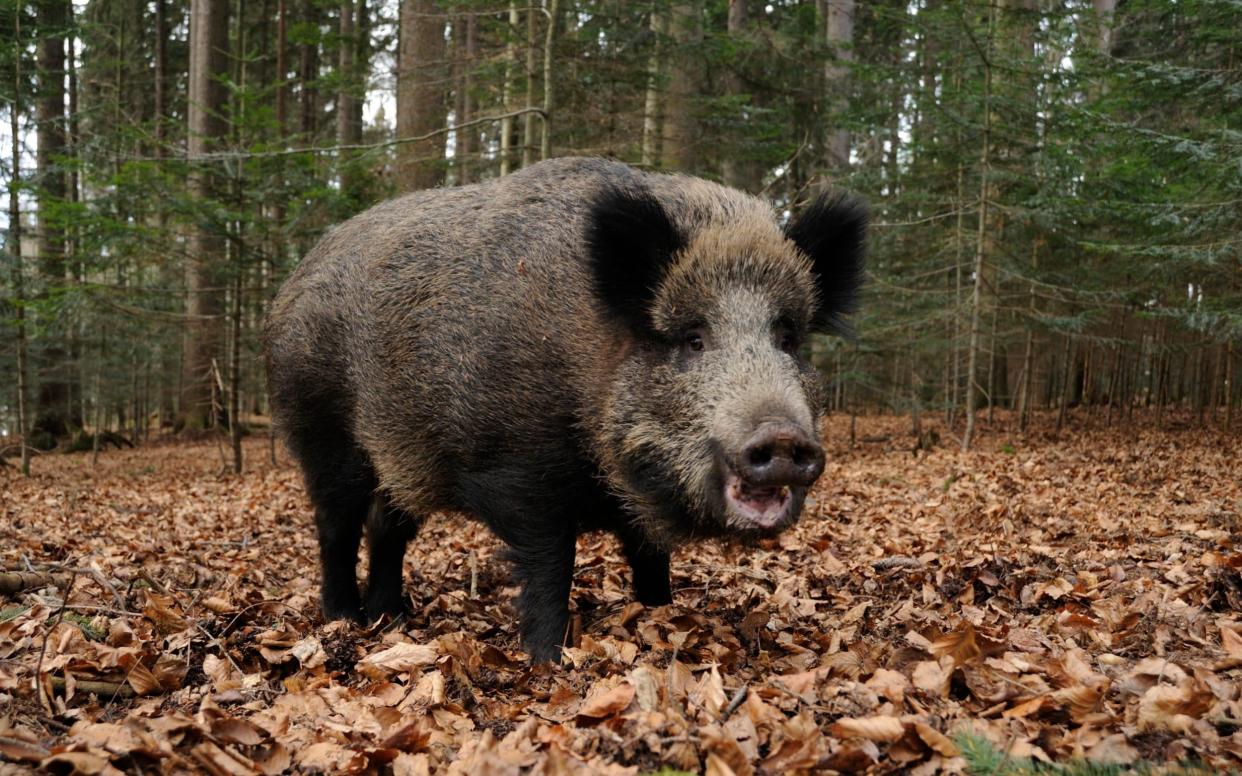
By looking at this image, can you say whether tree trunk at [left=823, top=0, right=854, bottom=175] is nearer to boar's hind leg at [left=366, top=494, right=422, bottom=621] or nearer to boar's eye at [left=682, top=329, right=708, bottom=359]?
boar's hind leg at [left=366, top=494, right=422, bottom=621]

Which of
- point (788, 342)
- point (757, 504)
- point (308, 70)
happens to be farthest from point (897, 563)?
point (308, 70)

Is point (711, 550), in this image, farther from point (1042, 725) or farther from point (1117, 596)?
point (1042, 725)

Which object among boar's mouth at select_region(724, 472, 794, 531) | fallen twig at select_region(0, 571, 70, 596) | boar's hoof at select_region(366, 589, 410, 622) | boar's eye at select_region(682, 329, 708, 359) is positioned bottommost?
boar's hoof at select_region(366, 589, 410, 622)

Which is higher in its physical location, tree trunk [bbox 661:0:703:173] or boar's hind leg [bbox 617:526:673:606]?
tree trunk [bbox 661:0:703:173]

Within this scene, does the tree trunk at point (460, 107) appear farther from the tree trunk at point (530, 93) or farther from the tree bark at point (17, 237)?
the tree bark at point (17, 237)

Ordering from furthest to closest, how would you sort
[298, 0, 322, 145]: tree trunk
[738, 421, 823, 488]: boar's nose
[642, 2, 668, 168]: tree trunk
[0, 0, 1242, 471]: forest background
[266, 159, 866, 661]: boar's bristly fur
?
[298, 0, 322, 145]: tree trunk → [642, 2, 668, 168]: tree trunk → [0, 0, 1242, 471]: forest background → [266, 159, 866, 661]: boar's bristly fur → [738, 421, 823, 488]: boar's nose

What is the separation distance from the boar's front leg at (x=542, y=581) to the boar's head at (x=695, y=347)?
40cm

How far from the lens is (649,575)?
4.57m

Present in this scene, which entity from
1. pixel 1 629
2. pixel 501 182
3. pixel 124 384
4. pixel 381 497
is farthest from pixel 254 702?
pixel 124 384

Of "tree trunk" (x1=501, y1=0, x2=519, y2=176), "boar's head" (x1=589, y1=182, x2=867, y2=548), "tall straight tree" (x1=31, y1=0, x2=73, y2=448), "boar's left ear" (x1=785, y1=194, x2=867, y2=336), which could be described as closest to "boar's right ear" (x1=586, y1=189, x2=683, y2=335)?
"boar's head" (x1=589, y1=182, x2=867, y2=548)

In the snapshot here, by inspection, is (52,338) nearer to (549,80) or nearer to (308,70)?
(308,70)

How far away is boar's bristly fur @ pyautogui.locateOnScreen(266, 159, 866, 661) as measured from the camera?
3.54 meters

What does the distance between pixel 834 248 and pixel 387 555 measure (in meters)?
2.99

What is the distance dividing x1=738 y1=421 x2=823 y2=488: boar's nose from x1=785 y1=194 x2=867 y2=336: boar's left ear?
1.39 m
